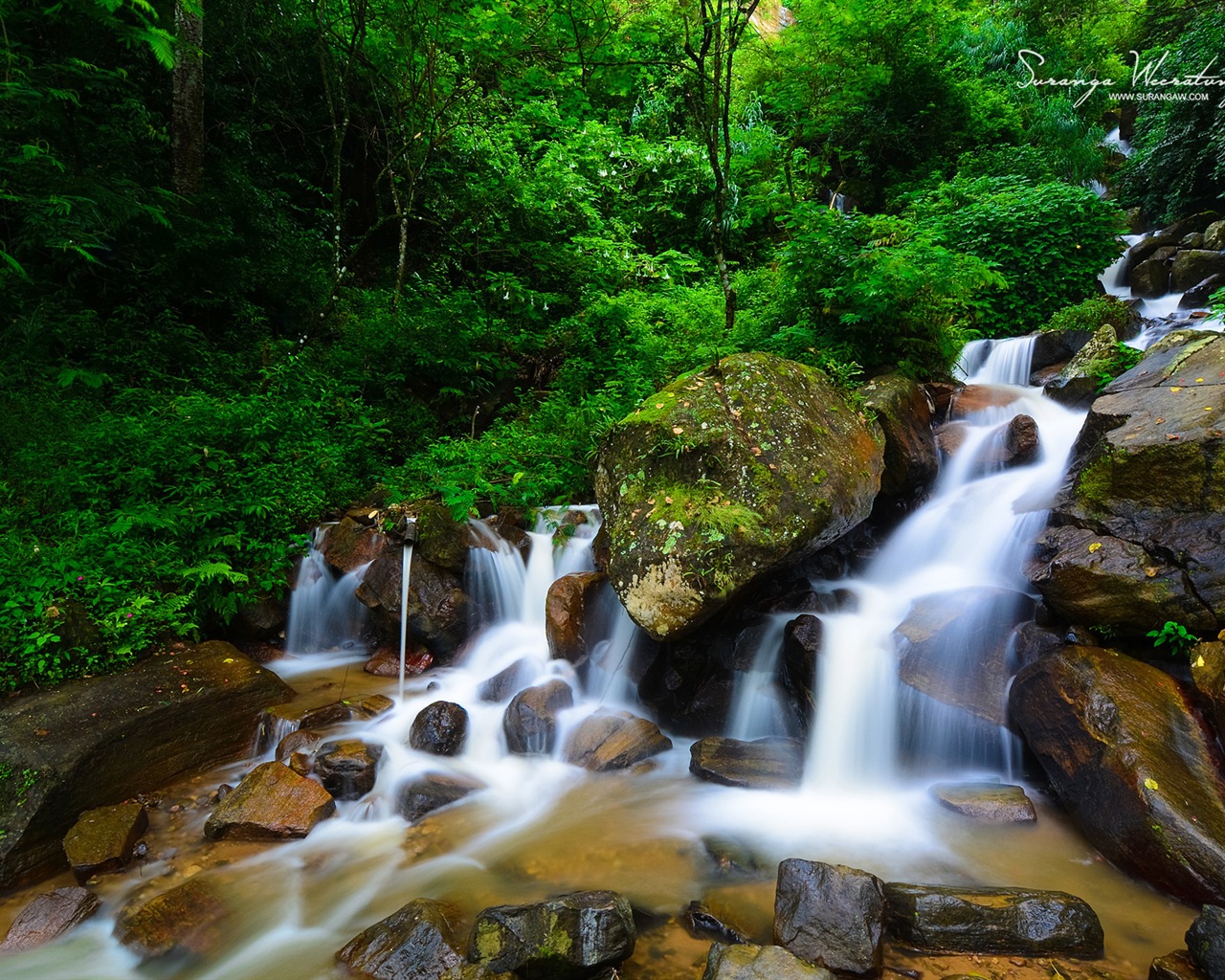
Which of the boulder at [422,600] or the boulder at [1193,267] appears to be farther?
the boulder at [1193,267]

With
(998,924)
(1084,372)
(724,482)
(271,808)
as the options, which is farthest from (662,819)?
(1084,372)

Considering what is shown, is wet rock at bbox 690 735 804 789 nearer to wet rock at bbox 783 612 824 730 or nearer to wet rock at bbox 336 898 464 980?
wet rock at bbox 783 612 824 730

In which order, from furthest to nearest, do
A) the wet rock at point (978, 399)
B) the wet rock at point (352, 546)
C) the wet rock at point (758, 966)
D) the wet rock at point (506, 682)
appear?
the wet rock at point (978, 399) → the wet rock at point (352, 546) → the wet rock at point (506, 682) → the wet rock at point (758, 966)

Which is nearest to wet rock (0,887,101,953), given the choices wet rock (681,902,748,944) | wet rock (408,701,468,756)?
wet rock (408,701,468,756)

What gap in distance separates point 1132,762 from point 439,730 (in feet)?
14.9

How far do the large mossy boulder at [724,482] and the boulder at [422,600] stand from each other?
234 cm

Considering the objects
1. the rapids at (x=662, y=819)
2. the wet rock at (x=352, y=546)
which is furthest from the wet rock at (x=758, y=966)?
the wet rock at (x=352, y=546)

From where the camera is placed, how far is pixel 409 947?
119 inches

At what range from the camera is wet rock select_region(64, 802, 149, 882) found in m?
3.72

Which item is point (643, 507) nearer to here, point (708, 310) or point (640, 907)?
point (640, 907)

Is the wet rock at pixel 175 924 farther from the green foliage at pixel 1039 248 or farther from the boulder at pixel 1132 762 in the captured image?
the green foliage at pixel 1039 248

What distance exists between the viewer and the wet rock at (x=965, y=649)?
4594 millimetres

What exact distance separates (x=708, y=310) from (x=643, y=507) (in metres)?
5.73

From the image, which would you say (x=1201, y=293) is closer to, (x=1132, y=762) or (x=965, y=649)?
(x=965, y=649)
